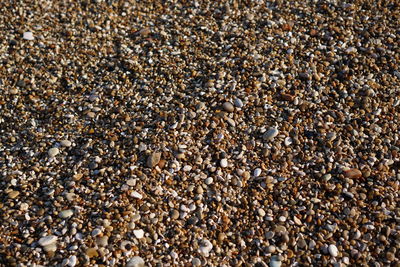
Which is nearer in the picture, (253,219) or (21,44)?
(253,219)

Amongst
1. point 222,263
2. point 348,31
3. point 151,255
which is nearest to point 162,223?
point 151,255

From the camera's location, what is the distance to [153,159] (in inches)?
112

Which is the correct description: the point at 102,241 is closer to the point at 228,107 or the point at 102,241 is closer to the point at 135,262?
the point at 135,262

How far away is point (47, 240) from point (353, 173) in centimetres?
174

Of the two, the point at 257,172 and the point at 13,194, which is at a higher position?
the point at 257,172

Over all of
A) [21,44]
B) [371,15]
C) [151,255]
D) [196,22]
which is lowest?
[151,255]

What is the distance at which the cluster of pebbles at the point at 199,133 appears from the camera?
2561mm

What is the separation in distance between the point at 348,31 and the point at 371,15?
30 centimetres

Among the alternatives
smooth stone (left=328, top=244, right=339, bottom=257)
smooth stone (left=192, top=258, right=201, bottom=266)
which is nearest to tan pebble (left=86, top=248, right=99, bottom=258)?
smooth stone (left=192, top=258, right=201, bottom=266)

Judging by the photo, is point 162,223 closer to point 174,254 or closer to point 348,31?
point 174,254

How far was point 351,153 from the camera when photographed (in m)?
2.93

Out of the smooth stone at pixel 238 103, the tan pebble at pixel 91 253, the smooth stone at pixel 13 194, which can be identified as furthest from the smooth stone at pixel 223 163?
the smooth stone at pixel 13 194

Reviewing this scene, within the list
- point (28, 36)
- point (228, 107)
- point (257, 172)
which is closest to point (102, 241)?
point (257, 172)

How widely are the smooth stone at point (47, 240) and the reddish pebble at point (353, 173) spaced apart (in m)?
1.66
